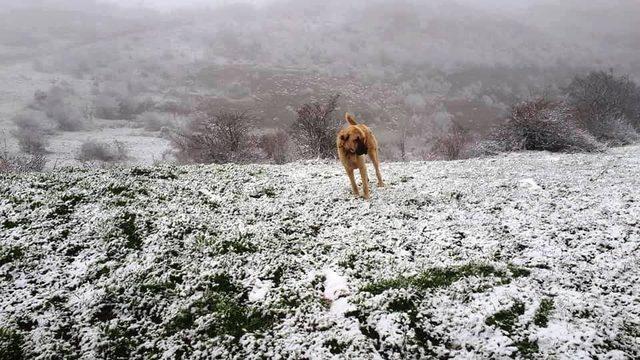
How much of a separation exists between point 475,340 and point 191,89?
18732cm

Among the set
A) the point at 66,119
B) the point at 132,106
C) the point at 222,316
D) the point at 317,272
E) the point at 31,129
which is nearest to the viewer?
the point at 222,316

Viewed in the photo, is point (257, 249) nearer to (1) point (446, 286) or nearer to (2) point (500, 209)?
(1) point (446, 286)

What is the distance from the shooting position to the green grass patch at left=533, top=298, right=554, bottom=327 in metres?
5.12

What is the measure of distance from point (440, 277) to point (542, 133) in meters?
23.5

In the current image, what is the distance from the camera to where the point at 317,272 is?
6973 millimetres

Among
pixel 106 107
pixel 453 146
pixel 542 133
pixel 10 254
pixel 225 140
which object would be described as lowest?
pixel 453 146

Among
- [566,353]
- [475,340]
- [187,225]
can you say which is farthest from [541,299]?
[187,225]

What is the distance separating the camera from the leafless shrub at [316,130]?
99.1 feet

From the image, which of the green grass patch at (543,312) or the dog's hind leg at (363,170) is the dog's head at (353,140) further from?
the green grass patch at (543,312)

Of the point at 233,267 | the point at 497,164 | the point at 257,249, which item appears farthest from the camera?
the point at 497,164

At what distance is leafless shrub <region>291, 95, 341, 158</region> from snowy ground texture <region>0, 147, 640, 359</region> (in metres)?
19.2

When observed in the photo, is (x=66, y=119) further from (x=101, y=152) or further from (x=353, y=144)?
(x=353, y=144)

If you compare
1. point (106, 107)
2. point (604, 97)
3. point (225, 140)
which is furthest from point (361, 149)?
point (106, 107)

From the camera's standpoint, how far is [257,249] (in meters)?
7.77
